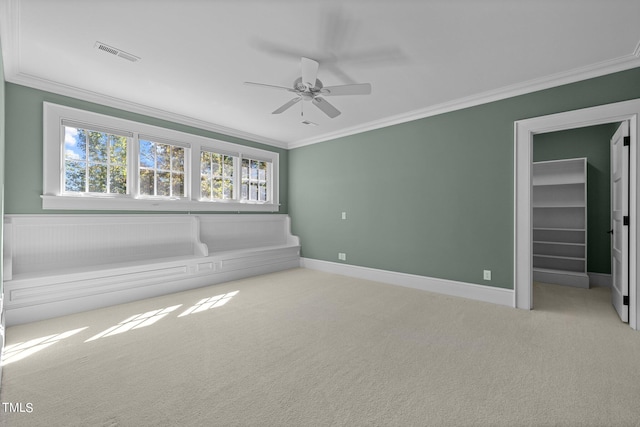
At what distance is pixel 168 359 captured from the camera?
2.14 metres

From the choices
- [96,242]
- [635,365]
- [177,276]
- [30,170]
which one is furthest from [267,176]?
[635,365]

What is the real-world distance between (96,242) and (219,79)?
263 centimetres

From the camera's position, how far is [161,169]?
432cm

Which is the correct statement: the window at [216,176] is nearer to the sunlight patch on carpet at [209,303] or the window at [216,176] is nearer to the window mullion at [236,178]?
the window mullion at [236,178]

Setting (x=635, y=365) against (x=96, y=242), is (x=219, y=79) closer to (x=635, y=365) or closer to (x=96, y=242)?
(x=96, y=242)

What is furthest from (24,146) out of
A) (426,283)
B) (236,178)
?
(426,283)

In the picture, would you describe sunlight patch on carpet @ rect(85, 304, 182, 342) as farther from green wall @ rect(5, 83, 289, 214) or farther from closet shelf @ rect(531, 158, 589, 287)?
closet shelf @ rect(531, 158, 589, 287)

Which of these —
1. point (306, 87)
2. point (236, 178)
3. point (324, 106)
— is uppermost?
point (306, 87)

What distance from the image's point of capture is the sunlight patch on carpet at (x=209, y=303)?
324 centimetres

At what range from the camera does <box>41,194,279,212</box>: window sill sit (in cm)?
337

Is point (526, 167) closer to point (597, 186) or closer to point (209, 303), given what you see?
point (597, 186)

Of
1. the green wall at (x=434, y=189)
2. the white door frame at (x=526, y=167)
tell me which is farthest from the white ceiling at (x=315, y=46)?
the white door frame at (x=526, y=167)

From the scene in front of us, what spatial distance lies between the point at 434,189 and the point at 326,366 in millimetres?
2968

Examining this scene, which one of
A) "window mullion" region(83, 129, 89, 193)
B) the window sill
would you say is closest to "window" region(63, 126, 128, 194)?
"window mullion" region(83, 129, 89, 193)
